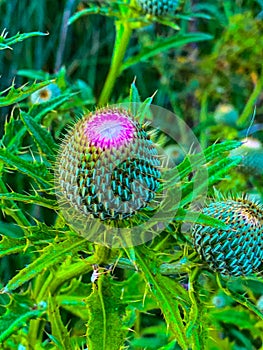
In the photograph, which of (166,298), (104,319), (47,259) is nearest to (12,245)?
(47,259)

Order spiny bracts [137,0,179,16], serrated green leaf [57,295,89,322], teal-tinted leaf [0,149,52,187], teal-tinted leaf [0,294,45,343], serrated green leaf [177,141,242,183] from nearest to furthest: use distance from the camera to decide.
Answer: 1. teal-tinted leaf [0,149,52,187]
2. serrated green leaf [177,141,242,183]
3. teal-tinted leaf [0,294,45,343]
4. serrated green leaf [57,295,89,322]
5. spiny bracts [137,0,179,16]

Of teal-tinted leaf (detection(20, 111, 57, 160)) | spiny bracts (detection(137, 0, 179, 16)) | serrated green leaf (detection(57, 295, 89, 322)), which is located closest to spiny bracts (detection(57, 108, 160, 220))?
teal-tinted leaf (detection(20, 111, 57, 160))

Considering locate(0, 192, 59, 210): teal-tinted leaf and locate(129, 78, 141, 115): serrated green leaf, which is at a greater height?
locate(129, 78, 141, 115): serrated green leaf

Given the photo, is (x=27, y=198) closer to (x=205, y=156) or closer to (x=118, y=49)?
(x=205, y=156)

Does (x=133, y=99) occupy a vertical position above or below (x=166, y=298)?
above

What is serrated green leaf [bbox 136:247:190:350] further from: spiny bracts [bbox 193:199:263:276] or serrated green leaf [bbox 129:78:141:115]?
serrated green leaf [bbox 129:78:141:115]

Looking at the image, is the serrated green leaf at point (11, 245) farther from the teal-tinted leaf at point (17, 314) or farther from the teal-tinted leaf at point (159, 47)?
the teal-tinted leaf at point (159, 47)
